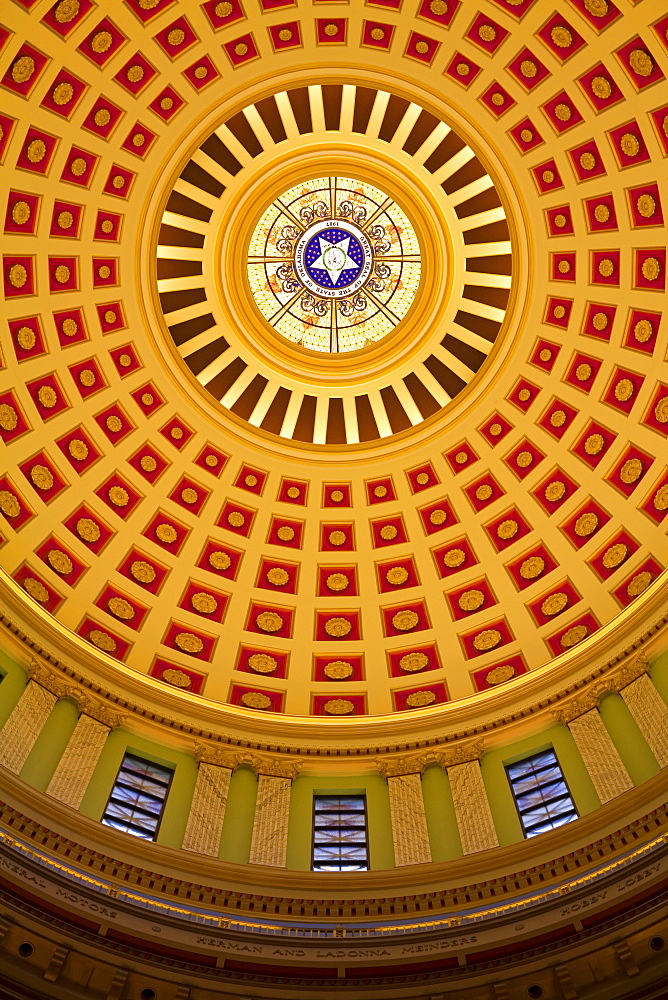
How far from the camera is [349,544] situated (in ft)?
89.0

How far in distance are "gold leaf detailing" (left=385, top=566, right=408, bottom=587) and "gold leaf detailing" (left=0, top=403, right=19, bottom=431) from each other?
1119 cm

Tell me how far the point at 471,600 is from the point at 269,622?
18.9 feet

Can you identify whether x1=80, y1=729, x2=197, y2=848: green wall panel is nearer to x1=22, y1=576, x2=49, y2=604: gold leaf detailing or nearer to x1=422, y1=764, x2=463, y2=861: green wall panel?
x1=22, y1=576, x2=49, y2=604: gold leaf detailing

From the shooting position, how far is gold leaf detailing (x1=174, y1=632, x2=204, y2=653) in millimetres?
24127

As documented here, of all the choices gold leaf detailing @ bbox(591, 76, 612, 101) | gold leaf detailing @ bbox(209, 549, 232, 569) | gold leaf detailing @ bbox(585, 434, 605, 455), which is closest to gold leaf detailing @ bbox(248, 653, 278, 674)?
gold leaf detailing @ bbox(209, 549, 232, 569)

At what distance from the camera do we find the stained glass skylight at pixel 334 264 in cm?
2762

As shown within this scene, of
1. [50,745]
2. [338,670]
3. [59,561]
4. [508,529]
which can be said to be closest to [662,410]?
[508,529]

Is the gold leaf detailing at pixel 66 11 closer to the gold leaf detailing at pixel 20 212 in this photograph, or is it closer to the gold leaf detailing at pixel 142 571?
the gold leaf detailing at pixel 20 212

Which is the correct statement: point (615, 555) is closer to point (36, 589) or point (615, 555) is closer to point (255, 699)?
point (255, 699)

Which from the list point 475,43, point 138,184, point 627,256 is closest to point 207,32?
point 138,184

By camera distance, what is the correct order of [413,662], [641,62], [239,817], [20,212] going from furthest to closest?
1. [413,662]
2. [20,212]
3. [641,62]
4. [239,817]

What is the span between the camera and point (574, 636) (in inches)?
888

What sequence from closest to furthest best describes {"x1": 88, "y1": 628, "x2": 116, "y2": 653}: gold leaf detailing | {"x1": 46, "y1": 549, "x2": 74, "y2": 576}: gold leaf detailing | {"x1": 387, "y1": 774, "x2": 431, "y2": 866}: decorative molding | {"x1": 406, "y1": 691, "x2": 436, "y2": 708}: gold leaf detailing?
1. {"x1": 387, "y1": 774, "x2": 431, "y2": 866}: decorative molding
2. {"x1": 88, "y1": 628, "x2": 116, "y2": 653}: gold leaf detailing
3. {"x1": 46, "y1": 549, "x2": 74, "y2": 576}: gold leaf detailing
4. {"x1": 406, "y1": 691, "x2": 436, "y2": 708}: gold leaf detailing

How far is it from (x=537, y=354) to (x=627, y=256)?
12.3 feet
